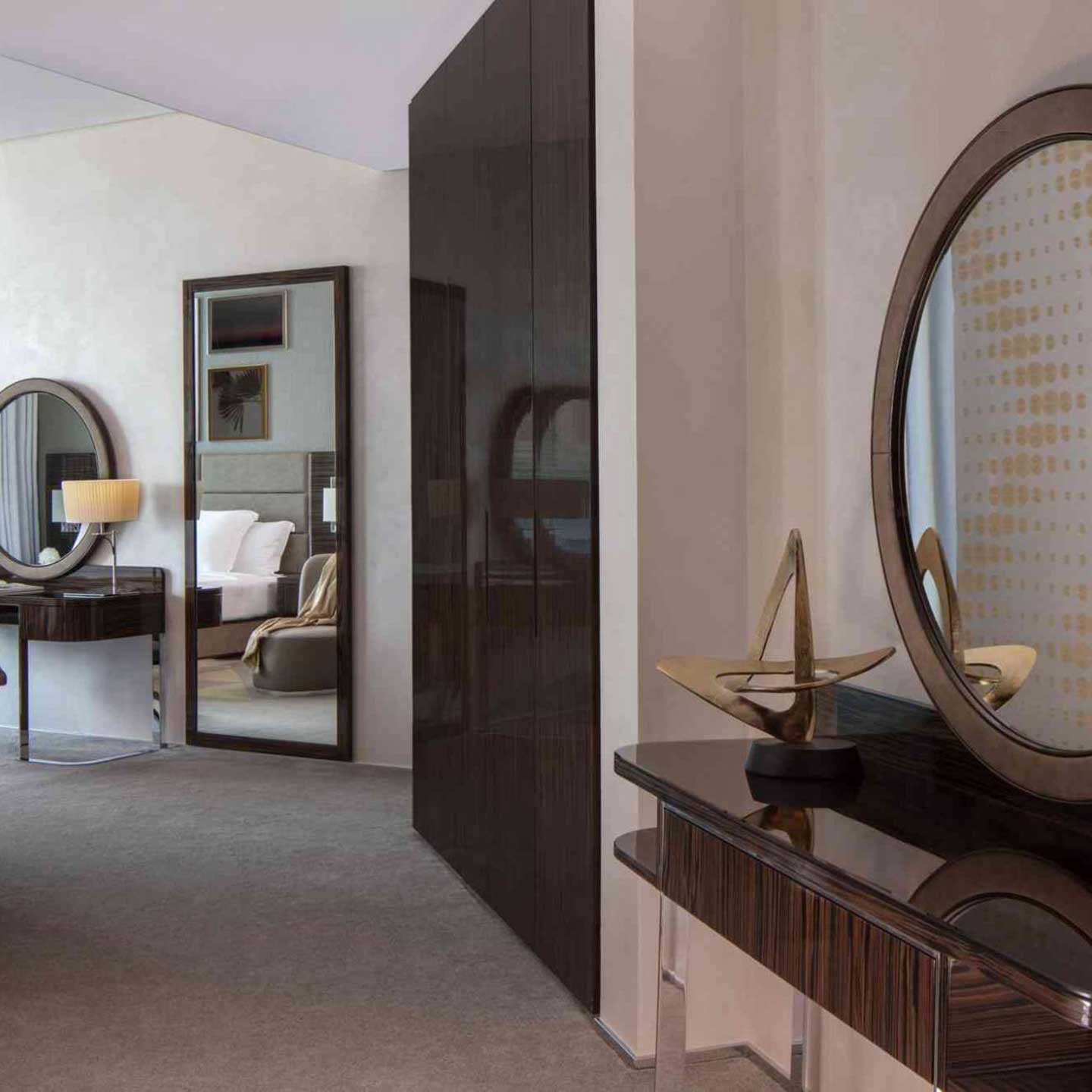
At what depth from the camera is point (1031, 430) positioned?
5.66ft

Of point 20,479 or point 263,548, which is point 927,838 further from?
point 20,479

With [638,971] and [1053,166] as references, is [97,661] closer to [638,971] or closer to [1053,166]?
[638,971]

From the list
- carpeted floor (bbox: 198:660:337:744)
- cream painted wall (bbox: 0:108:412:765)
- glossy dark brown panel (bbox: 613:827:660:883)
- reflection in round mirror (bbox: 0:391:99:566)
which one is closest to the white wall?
glossy dark brown panel (bbox: 613:827:660:883)

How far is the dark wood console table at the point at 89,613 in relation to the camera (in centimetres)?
557

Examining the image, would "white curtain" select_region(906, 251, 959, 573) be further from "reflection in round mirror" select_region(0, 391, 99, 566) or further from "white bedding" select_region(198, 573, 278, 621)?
"reflection in round mirror" select_region(0, 391, 99, 566)

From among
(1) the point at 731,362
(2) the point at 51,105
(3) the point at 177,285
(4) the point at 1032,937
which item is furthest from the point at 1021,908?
(2) the point at 51,105

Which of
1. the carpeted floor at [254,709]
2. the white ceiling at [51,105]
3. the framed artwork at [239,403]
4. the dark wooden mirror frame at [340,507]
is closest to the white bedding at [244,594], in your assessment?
the carpeted floor at [254,709]

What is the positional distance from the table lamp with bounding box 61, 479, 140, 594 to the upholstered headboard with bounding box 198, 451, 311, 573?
39cm

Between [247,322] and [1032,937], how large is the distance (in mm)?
5143

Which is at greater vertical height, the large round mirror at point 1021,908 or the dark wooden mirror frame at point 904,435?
the dark wooden mirror frame at point 904,435

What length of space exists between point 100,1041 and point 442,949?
862 millimetres

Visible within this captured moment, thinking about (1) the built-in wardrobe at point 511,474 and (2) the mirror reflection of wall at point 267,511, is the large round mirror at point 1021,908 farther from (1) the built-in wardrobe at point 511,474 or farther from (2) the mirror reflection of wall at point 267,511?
(2) the mirror reflection of wall at point 267,511

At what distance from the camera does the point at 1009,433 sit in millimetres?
1768

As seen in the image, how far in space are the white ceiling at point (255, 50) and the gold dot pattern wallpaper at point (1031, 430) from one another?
223 cm
